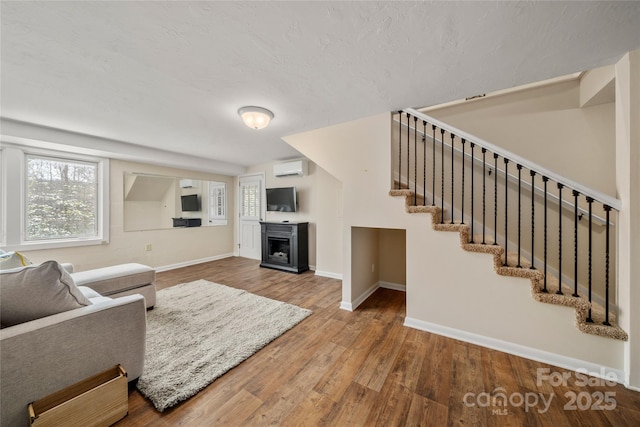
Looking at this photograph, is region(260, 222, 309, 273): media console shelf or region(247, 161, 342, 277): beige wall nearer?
region(247, 161, 342, 277): beige wall

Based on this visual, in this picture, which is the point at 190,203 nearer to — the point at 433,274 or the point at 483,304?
the point at 433,274

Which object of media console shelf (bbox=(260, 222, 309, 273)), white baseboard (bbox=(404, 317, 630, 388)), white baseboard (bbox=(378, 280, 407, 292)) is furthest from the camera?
media console shelf (bbox=(260, 222, 309, 273))

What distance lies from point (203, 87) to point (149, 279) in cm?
218

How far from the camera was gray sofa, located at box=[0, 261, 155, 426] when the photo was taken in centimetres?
106

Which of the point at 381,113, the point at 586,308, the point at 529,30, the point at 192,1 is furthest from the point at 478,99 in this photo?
the point at 192,1

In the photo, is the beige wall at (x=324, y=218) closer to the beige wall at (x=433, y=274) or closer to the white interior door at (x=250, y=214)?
the beige wall at (x=433, y=274)

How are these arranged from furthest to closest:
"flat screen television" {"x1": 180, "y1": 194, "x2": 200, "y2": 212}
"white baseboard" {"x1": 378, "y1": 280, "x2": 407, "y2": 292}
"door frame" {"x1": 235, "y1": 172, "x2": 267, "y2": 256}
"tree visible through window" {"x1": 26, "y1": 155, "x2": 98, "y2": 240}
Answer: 1. "door frame" {"x1": 235, "y1": 172, "x2": 267, "y2": 256}
2. "flat screen television" {"x1": 180, "y1": 194, "x2": 200, "y2": 212}
3. "white baseboard" {"x1": 378, "y1": 280, "x2": 407, "y2": 292}
4. "tree visible through window" {"x1": 26, "y1": 155, "x2": 98, "y2": 240}

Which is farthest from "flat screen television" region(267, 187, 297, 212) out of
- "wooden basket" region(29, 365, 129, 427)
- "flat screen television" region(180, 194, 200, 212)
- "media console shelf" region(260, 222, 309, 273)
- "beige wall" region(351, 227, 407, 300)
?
"wooden basket" region(29, 365, 129, 427)

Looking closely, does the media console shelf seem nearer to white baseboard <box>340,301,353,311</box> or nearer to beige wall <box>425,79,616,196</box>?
white baseboard <box>340,301,353,311</box>

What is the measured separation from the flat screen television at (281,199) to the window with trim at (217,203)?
1.38 metres

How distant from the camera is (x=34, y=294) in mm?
1238

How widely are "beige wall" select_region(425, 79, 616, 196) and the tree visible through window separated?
18.9ft

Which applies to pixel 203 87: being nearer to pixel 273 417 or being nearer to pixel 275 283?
pixel 273 417

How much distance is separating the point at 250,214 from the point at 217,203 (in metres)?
0.83
